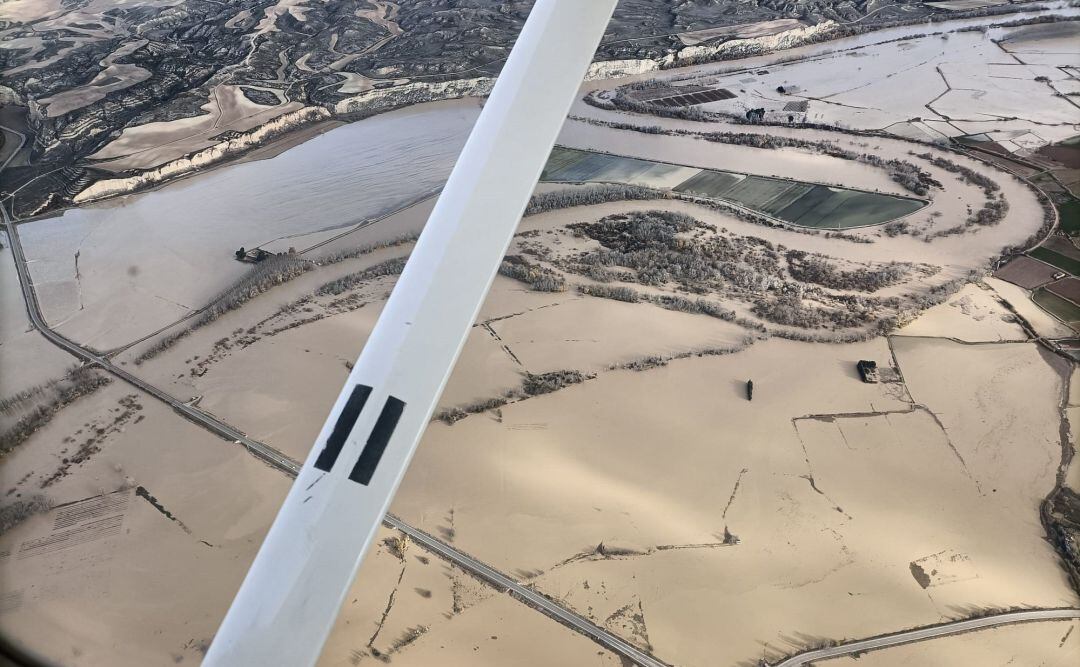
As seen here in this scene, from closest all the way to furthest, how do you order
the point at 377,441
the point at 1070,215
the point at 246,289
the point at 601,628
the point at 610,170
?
1. the point at 377,441
2. the point at 601,628
3. the point at 246,289
4. the point at 1070,215
5. the point at 610,170

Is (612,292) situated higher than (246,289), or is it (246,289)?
(612,292)

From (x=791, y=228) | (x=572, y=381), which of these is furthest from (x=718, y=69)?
(x=572, y=381)

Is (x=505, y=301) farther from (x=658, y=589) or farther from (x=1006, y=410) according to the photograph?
(x=1006, y=410)

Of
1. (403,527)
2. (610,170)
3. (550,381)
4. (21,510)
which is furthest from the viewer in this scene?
(610,170)

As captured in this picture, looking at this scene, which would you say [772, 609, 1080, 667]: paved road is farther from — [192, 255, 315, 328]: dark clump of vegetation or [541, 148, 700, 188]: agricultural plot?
[541, 148, 700, 188]: agricultural plot

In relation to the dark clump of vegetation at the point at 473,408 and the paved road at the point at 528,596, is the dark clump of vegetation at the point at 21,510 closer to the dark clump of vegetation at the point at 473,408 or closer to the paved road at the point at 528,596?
the paved road at the point at 528,596

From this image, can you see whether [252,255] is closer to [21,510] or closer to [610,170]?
[21,510]

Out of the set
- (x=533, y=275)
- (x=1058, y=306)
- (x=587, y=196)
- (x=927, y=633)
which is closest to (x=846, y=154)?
(x=1058, y=306)
